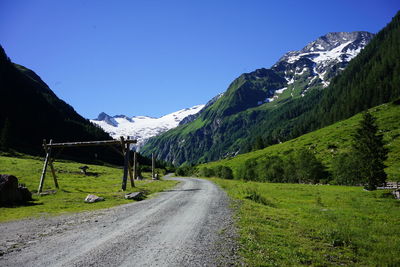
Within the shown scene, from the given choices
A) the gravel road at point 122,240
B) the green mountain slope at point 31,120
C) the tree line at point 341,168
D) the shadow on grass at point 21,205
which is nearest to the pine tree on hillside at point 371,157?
the tree line at point 341,168

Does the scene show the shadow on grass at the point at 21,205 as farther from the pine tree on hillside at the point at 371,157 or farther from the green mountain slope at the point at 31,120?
the green mountain slope at the point at 31,120

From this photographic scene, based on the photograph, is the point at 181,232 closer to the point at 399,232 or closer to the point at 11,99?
the point at 399,232

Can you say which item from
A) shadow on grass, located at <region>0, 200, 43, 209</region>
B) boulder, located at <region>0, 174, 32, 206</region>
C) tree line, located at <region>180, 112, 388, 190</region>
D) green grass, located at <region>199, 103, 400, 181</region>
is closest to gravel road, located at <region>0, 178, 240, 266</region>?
shadow on grass, located at <region>0, 200, 43, 209</region>

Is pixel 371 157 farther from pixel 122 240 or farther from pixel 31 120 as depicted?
pixel 31 120

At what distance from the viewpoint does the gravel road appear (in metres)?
8.01

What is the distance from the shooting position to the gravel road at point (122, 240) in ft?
26.3

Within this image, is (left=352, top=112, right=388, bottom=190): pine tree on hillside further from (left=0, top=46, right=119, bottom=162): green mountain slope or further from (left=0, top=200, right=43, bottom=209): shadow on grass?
(left=0, top=46, right=119, bottom=162): green mountain slope

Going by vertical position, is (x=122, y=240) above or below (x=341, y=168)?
below

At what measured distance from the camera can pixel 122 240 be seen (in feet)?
33.7

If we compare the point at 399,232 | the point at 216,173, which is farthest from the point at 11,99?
the point at 399,232

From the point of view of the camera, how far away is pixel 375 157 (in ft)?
161

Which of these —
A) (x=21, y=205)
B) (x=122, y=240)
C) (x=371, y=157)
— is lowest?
(x=21, y=205)

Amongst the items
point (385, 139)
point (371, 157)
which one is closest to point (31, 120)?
point (371, 157)

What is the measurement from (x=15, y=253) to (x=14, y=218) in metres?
9.38
